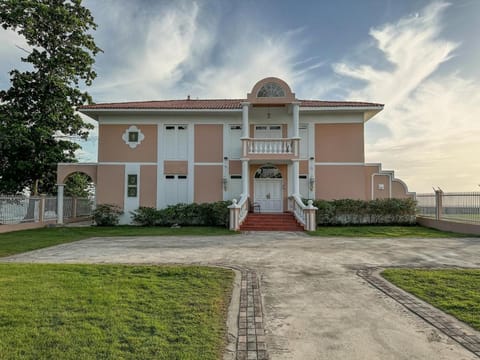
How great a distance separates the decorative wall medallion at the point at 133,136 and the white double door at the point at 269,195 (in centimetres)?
726

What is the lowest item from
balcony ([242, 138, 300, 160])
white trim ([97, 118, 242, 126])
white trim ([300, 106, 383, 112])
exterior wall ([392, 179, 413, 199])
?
exterior wall ([392, 179, 413, 199])

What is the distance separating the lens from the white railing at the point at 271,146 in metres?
15.5

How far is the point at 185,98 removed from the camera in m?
21.8

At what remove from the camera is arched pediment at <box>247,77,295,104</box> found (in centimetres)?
1547

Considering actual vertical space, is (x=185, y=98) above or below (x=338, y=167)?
above

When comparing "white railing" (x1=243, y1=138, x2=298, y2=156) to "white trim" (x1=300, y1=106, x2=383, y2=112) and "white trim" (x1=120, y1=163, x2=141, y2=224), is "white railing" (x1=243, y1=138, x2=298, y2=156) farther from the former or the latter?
"white trim" (x1=120, y1=163, x2=141, y2=224)

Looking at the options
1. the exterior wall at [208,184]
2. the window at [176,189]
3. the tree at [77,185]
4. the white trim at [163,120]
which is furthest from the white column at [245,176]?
the tree at [77,185]

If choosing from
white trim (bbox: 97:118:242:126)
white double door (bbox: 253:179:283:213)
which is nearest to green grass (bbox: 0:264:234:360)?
white double door (bbox: 253:179:283:213)

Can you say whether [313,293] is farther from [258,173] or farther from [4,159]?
[4,159]

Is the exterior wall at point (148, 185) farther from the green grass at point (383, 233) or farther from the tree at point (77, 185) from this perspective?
the green grass at point (383, 233)

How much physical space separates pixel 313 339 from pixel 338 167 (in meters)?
14.6

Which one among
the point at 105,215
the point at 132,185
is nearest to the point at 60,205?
the point at 105,215

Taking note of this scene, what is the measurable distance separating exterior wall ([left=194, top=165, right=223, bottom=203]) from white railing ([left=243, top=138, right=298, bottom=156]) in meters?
2.37

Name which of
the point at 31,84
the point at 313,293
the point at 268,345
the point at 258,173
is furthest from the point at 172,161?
the point at 268,345
